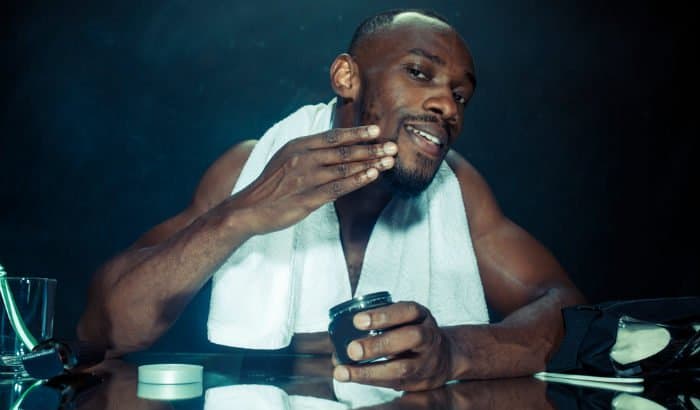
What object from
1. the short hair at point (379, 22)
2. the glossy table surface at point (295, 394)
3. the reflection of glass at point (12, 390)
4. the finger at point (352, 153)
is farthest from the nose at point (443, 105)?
the reflection of glass at point (12, 390)

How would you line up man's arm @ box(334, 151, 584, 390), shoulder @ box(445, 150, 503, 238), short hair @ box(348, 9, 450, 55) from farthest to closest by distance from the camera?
shoulder @ box(445, 150, 503, 238), short hair @ box(348, 9, 450, 55), man's arm @ box(334, 151, 584, 390)

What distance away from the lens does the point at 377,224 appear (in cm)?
161

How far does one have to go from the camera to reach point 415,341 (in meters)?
0.88

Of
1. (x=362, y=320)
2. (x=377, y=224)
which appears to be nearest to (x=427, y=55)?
(x=377, y=224)

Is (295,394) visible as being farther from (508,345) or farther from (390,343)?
(508,345)

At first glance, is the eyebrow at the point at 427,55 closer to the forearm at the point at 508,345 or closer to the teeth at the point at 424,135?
the teeth at the point at 424,135

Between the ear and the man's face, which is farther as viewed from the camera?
the ear

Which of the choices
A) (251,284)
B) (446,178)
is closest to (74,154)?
(251,284)

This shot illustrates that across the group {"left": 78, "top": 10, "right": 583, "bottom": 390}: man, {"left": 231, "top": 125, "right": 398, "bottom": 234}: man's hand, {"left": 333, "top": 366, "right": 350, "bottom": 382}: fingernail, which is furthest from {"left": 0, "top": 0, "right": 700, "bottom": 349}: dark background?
{"left": 333, "top": 366, "right": 350, "bottom": 382}: fingernail

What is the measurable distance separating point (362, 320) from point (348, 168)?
32 centimetres

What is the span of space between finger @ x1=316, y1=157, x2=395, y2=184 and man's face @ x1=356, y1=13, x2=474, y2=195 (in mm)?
337

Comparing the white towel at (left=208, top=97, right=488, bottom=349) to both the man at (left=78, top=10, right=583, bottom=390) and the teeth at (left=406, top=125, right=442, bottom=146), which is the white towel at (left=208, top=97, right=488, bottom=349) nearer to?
the man at (left=78, top=10, right=583, bottom=390)

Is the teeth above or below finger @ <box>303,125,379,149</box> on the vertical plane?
above

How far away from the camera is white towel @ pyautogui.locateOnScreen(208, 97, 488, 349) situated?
4.58ft
